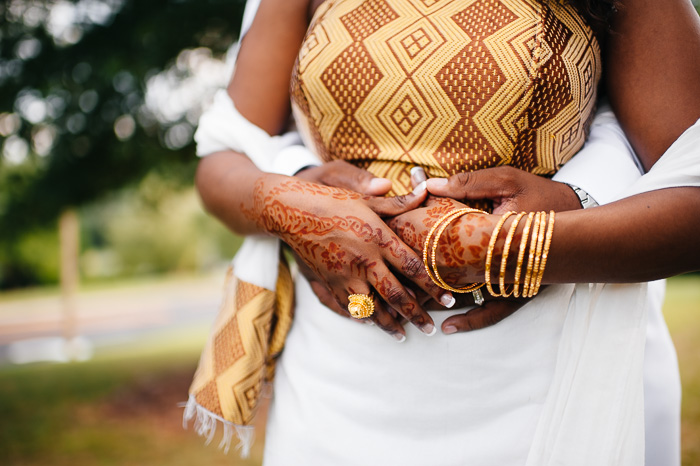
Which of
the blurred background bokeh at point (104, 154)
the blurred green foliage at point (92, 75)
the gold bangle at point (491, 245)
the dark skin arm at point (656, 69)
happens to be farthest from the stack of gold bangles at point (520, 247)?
the blurred green foliage at point (92, 75)

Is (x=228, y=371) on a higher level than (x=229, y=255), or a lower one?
higher

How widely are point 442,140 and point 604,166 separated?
14.6 inches

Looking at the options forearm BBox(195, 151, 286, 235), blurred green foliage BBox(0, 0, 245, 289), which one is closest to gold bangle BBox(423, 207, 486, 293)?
forearm BBox(195, 151, 286, 235)

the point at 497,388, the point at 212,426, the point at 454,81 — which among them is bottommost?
the point at 212,426

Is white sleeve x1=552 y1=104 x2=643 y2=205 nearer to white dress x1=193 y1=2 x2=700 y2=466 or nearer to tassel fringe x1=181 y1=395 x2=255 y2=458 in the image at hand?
white dress x1=193 y1=2 x2=700 y2=466

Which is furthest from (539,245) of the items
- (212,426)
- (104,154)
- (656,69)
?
(104,154)

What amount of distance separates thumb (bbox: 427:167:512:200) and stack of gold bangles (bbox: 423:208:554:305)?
81mm

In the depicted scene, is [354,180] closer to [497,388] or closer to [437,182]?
[437,182]

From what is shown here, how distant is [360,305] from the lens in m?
1.22

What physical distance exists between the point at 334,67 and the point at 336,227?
40 cm

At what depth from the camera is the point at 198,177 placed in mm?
1668

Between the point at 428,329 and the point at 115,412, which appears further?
the point at 115,412

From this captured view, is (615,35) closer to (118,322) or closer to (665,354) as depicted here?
(665,354)

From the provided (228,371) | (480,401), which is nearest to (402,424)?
(480,401)
